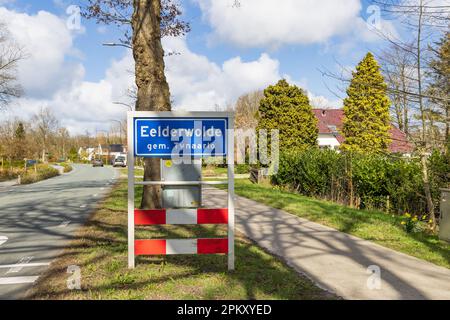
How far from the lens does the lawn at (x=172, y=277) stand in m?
4.05

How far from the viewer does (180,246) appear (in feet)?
15.9

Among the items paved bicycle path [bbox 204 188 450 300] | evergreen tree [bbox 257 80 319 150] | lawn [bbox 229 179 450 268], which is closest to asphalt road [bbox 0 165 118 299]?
paved bicycle path [bbox 204 188 450 300]

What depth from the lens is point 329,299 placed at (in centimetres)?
390

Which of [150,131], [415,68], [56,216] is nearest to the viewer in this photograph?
[150,131]

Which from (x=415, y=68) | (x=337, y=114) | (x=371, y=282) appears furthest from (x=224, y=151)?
(x=337, y=114)

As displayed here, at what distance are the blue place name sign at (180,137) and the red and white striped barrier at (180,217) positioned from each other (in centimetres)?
73

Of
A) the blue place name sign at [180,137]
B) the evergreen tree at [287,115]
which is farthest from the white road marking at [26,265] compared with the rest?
the evergreen tree at [287,115]

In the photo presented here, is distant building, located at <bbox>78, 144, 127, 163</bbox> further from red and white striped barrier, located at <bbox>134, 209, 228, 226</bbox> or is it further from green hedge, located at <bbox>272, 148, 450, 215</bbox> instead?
red and white striped barrier, located at <bbox>134, 209, 228, 226</bbox>

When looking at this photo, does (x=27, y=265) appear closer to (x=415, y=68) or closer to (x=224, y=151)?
(x=224, y=151)

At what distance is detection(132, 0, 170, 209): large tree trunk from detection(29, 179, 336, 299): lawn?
2.41m

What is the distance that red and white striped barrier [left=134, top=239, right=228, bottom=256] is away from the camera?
4832 millimetres

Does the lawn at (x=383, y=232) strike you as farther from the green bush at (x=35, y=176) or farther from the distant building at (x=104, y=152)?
the distant building at (x=104, y=152)

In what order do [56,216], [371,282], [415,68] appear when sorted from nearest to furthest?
[371,282]
[415,68]
[56,216]

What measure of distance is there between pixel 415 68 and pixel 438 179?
4.02m
